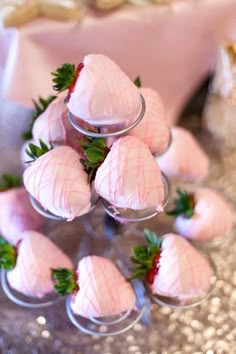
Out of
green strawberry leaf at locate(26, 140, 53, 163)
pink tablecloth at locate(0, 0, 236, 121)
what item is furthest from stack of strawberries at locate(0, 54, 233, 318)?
pink tablecloth at locate(0, 0, 236, 121)

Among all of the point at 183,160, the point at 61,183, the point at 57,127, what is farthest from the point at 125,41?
the point at 61,183

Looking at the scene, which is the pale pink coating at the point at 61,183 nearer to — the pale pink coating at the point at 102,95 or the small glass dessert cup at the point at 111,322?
the pale pink coating at the point at 102,95

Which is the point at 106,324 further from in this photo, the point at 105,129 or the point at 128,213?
the point at 105,129

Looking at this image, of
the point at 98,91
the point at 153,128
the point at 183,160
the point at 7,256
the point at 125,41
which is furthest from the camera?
the point at 125,41

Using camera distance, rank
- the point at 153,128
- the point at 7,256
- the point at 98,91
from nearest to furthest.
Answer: the point at 98,91
the point at 153,128
the point at 7,256

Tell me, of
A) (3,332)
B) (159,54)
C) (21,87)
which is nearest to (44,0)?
(21,87)

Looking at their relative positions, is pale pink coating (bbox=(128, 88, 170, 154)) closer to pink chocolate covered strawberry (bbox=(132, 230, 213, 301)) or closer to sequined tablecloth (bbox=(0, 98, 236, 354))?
pink chocolate covered strawberry (bbox=(132, 230, 213, 301))
